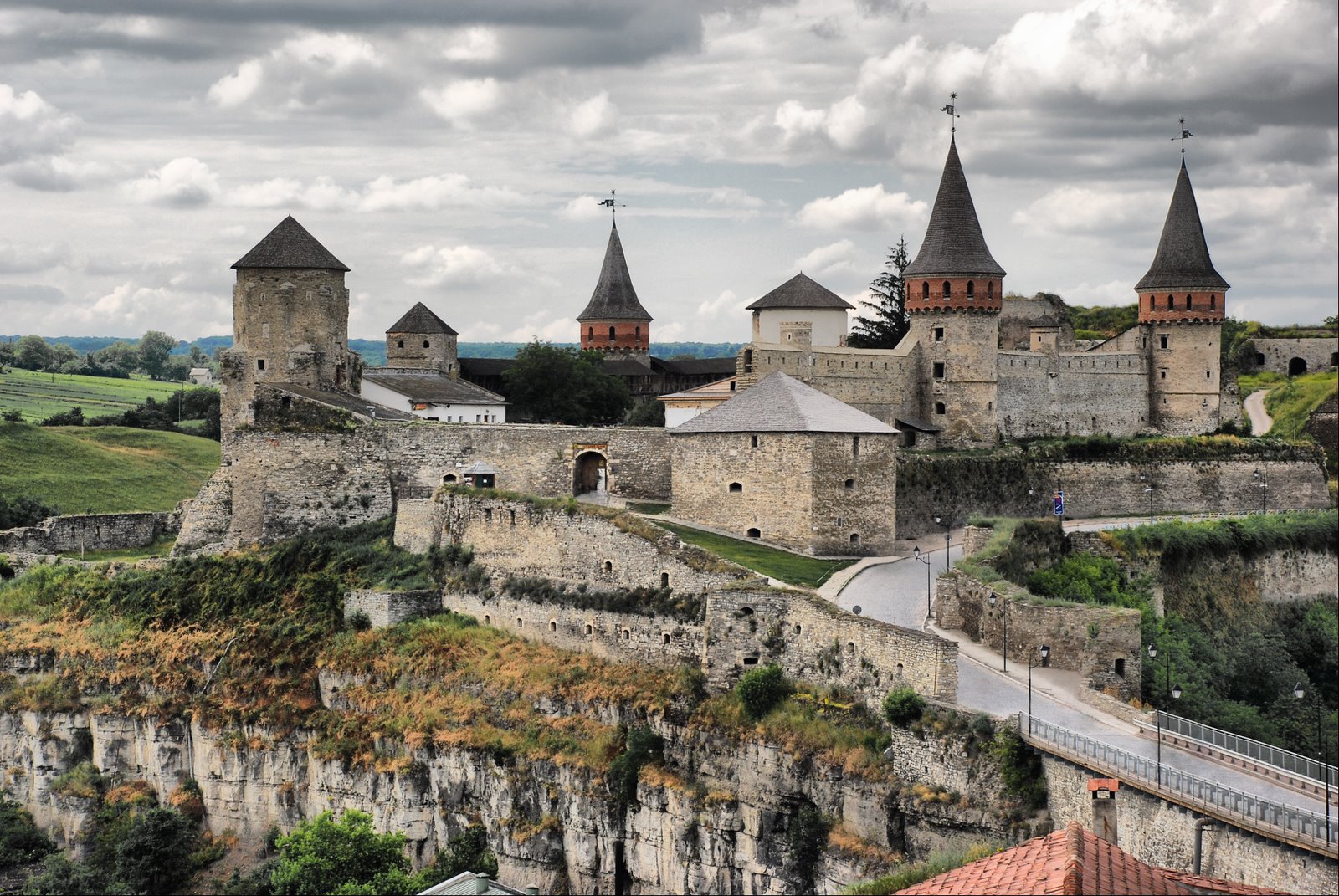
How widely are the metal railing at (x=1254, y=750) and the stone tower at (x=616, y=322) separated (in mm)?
66539

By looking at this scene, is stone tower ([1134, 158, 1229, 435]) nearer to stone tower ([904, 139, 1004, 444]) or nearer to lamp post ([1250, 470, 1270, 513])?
lamp post ([1250, 470, 1270, 513])

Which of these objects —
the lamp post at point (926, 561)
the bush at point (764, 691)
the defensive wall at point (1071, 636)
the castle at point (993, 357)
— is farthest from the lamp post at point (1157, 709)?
the castle at point (993, 357)

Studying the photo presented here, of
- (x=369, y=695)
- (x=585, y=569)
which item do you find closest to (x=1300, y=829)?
(x=585, y=569)

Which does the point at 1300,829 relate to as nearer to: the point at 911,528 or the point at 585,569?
the point at 585,569

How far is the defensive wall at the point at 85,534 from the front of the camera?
59938 millimetres

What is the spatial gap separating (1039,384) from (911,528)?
590 inches

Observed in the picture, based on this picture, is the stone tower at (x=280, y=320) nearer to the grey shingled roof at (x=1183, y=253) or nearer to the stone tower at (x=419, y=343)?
the stone tower at (x=419, y=343)

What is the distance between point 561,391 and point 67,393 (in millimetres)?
54597

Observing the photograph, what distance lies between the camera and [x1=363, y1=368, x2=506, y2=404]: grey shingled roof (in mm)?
61594

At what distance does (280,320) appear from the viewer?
5631 centimetres

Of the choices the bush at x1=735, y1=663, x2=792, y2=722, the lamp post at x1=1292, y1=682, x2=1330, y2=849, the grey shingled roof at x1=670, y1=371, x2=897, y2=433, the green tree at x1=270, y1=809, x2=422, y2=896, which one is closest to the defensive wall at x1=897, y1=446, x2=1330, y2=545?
the grey shingled roof at x1=670, y1=371, x2=897, y2=433

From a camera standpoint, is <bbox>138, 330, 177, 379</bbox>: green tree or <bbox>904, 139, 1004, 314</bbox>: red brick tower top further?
<bbox>138, 330, 177, 379</bbox>: green tree

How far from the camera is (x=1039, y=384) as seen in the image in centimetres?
6831

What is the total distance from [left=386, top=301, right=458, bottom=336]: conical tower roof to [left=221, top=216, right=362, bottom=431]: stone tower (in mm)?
20125
